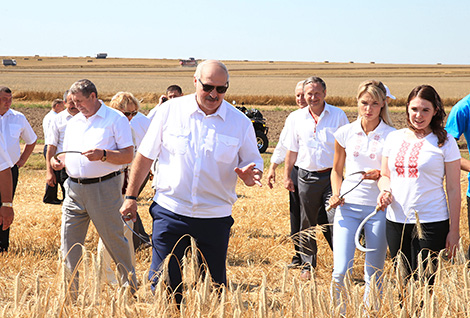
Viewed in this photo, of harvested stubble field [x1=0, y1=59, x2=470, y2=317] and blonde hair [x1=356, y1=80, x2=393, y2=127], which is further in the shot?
blonde hair [x1=356, y1=80, x2=393, y2=127]

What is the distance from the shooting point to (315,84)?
19.4ft

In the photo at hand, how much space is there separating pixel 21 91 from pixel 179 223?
146ft

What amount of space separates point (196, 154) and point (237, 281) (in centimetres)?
205

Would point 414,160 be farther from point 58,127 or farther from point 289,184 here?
point 58,127

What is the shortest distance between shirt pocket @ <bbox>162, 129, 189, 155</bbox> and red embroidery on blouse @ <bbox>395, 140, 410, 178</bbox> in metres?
1.44

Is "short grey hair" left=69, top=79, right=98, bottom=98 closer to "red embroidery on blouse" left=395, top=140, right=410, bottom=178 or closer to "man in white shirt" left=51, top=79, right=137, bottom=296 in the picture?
"man in white shirt" left=51, top=79, right=137, bottom=296

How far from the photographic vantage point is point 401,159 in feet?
13.3

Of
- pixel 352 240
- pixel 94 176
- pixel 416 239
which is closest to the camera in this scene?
pixel 416 239

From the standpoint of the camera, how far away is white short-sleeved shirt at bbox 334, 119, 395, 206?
4555 mm

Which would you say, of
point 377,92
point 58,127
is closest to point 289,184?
point 377,92

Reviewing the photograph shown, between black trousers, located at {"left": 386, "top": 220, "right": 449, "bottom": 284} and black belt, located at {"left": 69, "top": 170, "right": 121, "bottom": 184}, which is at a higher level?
black belt, located at {"left": 69, "top": 170, "right": 121, "bottom": 184}

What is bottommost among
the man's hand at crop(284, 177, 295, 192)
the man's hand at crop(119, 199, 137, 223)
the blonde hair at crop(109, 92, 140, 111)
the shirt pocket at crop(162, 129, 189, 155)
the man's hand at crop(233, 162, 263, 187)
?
the man's hand at crop(119, 199, 137, 223)

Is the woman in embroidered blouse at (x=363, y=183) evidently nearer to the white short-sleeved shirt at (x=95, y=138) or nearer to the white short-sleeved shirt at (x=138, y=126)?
the white short-sleeved shirt at (x=95, y=138)

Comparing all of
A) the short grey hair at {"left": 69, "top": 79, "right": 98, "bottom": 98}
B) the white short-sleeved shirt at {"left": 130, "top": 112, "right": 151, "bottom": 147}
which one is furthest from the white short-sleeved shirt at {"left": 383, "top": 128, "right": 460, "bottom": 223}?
the white short-sleeved shirt at {"left": 130, "top": 112, "right": 151, "bottom": 147}
